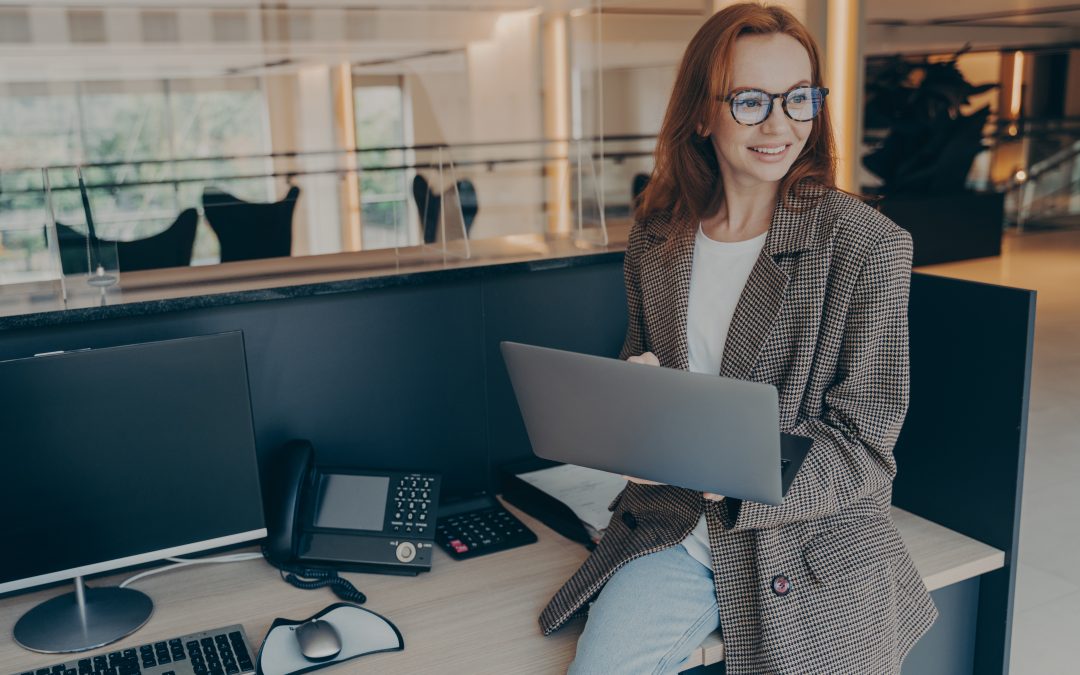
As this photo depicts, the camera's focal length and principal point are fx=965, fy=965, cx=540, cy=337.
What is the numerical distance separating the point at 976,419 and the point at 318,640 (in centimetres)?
127

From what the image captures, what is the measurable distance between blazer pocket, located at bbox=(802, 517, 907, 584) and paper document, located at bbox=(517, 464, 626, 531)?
49cm

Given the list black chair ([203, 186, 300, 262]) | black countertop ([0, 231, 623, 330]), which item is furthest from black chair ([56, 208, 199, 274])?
black countertop ([0, 231, 623, 330])

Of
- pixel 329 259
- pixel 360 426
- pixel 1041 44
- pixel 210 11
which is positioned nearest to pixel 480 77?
pixel 210 11

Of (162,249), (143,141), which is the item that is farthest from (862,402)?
(143,141)

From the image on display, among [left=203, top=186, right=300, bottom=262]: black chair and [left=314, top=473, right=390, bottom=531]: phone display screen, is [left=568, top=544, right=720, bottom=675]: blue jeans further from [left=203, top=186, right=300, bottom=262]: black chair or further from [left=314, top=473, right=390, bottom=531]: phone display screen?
[left=203, top=186, right=300, bottom=262]: black chair

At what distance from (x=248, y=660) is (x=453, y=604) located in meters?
0.36

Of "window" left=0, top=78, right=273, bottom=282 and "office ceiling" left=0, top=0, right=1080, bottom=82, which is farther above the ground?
"office ceiling" left=0, top=0, right=1080, bottom=82

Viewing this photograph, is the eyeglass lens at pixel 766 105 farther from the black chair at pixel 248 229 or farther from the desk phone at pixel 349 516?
the black chair at pixel 248 229

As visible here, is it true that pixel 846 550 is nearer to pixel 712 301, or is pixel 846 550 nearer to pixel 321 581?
pixel 712 301

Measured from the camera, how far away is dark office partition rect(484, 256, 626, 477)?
218 cm

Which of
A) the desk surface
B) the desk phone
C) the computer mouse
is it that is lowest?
the desk surface

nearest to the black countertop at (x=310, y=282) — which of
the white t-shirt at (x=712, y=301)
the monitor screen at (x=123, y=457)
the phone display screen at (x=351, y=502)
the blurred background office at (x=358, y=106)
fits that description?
the monitor screen at (x=123, y=457)

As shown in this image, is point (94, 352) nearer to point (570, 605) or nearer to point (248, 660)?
point (248, 660)

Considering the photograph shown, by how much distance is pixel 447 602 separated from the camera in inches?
65.5
